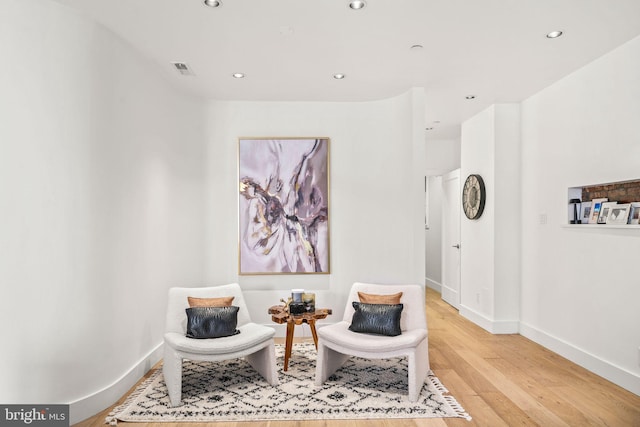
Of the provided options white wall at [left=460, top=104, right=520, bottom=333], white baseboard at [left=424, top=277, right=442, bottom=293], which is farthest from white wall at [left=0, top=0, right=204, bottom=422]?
white baseboard at [left=424, top=277, right=442, bottom=293]

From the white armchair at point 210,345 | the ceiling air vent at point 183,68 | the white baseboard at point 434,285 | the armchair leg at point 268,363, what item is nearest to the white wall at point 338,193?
the ceiling air vent at point 183,68

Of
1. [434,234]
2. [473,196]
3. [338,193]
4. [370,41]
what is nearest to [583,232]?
[473,196]

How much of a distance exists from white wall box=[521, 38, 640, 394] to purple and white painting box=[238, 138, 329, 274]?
225cm

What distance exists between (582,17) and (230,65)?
8.66 ft

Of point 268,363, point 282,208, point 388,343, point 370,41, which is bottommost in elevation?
point 268,363

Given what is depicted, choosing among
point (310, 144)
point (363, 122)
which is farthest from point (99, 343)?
point (363, 122)

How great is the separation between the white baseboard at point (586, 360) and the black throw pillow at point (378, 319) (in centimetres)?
171

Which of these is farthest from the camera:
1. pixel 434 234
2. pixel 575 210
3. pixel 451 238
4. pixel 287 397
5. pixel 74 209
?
pixel 434 234

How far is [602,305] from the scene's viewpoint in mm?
3375

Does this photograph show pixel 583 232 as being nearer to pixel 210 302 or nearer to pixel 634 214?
pixel 634 214

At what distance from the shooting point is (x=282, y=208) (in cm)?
457

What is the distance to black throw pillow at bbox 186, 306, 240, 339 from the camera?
312cm

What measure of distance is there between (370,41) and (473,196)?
292 cm

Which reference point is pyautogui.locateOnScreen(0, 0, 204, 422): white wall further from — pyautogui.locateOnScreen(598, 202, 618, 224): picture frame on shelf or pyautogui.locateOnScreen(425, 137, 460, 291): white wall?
pyautogui.locateOnScreen(425, 137, 460, 291): white wall
